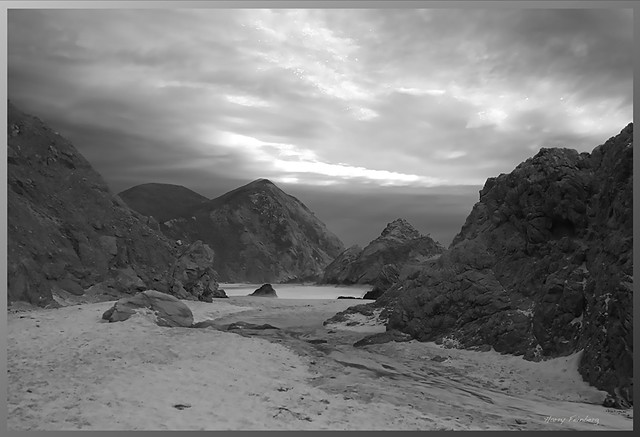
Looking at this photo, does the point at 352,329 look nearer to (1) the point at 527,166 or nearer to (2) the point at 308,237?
(1) the point at 527,166

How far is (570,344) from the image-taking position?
12.3 meters

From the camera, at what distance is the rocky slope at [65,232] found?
20422 millimetres

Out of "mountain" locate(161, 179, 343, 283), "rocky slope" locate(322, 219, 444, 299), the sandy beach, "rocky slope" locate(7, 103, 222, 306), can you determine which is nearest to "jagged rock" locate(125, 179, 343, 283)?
"mountain" locate(161, 179, 343, 283)

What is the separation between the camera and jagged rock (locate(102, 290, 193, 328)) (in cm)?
1413

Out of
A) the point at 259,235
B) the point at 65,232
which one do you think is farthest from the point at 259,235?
the point at 65,232

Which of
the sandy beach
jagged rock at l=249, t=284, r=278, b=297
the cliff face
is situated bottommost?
jagged rock at l=249, t=284, r=278, b=297

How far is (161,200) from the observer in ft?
245

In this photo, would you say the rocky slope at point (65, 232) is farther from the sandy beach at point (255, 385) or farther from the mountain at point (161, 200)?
the mountain at point (161, 200)

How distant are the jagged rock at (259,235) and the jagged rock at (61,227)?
44561mm

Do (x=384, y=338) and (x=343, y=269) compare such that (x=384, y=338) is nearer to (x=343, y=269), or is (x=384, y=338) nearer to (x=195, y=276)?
(x=195, y=276)

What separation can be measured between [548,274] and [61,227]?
82.7 ft

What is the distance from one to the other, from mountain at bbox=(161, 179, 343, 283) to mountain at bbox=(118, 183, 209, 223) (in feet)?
4.98

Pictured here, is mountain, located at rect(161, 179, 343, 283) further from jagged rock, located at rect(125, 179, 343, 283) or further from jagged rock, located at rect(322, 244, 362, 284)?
jagged rock, located at rect(322, 244, 362, 284)

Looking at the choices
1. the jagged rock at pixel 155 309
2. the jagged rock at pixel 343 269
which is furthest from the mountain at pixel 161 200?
the jagged rock at pixel 155 309
